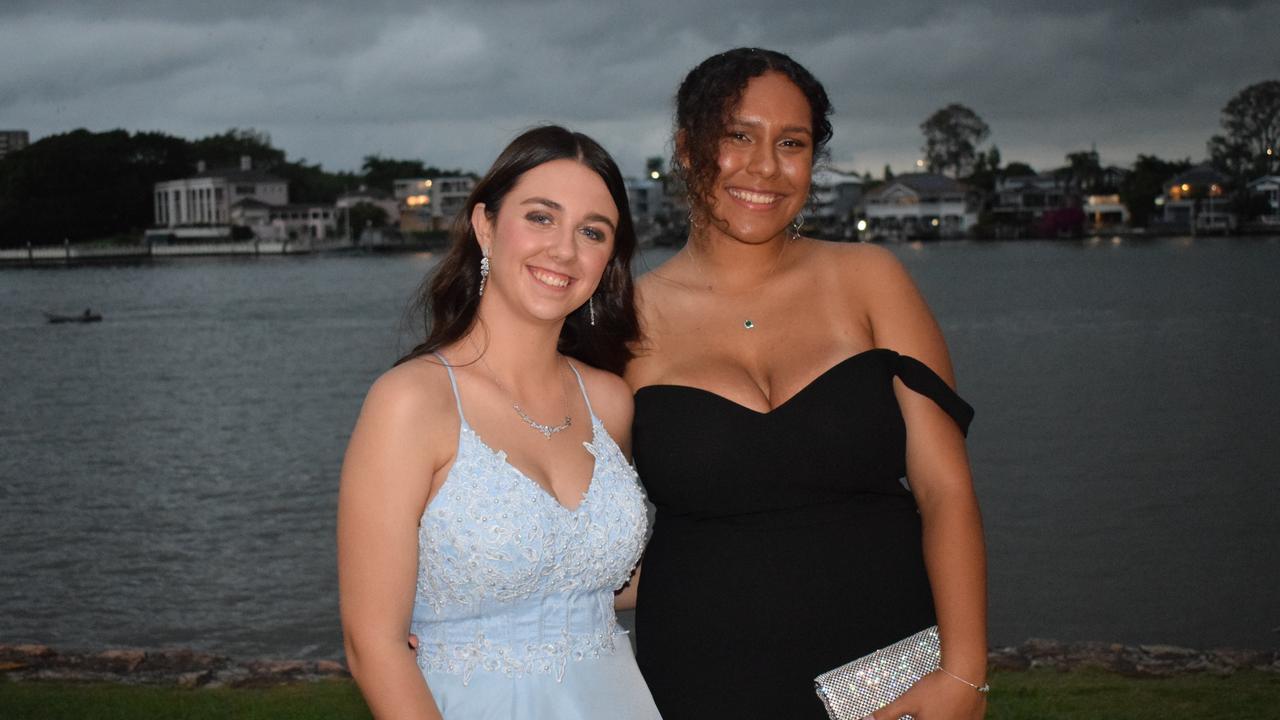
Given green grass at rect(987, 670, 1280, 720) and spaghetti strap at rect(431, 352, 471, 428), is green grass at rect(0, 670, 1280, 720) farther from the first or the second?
spaghetti strap at rect(431, 352, 471, 428)

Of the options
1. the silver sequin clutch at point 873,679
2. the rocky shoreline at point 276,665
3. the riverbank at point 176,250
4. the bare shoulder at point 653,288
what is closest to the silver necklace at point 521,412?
the bare shoulder at point 653,288

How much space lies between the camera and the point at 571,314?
361 centimetres

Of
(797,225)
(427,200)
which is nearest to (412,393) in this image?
(797,225)

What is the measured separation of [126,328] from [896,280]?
194 feet

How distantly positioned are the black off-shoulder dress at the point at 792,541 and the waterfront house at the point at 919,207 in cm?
13247

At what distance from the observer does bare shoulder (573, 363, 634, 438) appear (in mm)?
3430

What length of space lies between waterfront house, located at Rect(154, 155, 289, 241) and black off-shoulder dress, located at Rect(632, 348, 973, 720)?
144m

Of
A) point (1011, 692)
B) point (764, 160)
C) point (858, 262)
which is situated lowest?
→ point (1011, 692)

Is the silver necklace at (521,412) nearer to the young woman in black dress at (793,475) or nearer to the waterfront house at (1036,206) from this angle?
the young woman in black dress at (793,475)

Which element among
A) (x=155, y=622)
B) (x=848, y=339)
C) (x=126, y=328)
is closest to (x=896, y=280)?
(x=848, y=339)

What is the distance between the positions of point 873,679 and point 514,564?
956mm

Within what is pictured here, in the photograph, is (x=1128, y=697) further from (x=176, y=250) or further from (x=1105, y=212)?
(x=1105, y=212)

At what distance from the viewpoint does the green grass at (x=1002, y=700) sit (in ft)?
22.5

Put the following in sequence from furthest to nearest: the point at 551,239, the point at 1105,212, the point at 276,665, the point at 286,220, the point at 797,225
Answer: the point at 286,220 → the point at 1105,212 → the point at 276,665 → the point at 797,225 → the point at 551,239
